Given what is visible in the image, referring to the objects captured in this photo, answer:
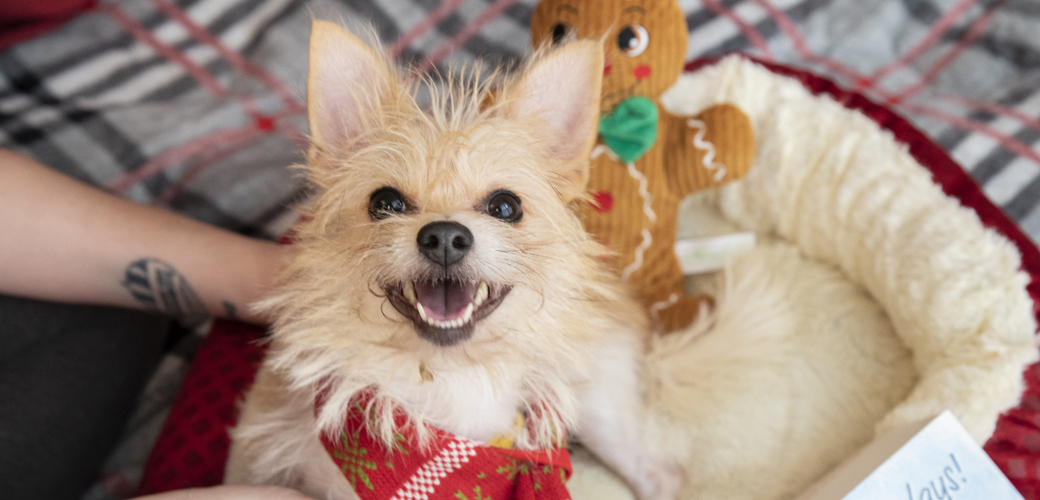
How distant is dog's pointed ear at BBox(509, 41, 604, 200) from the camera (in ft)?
3.50

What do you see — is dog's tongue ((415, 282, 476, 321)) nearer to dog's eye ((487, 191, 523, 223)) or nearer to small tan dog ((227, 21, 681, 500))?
small tan dog ((227, 21, 681, 500))

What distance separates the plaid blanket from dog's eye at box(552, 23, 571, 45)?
2.60 feet

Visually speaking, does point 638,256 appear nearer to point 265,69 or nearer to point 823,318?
point 823,318

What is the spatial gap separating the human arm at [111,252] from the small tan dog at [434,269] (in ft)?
1.10

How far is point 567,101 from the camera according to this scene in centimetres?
113

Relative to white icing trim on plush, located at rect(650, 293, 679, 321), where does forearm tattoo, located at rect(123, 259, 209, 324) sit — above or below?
below

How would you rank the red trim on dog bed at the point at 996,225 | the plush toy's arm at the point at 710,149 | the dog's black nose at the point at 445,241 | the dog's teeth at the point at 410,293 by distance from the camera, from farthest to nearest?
the plush toy's arm at the point at 710,149 → the red trim on dog bed at the point at 996,225 → the dog's teeth at the point at 410,293 → the dog's black nose at the point at 445,241

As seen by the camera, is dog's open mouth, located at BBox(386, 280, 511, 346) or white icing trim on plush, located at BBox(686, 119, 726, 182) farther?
white icing trim on plush, located at BBox(686, 119, 726, 182)

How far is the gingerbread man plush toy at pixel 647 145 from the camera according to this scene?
4.32 feet

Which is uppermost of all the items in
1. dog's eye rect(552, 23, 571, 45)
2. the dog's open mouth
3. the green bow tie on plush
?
dog's eye rect(552, 23, 571, 45)

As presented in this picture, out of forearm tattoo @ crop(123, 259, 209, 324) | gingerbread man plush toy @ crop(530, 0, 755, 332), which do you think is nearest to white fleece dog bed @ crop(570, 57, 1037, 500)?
gingerbread man plush toy @ crop(530, 0, 755, 332)

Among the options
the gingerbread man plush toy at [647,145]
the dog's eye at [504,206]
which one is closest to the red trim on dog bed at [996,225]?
the gingerbread man plush toy at [647,145]

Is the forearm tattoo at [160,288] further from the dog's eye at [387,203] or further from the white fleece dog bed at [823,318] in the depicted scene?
the white fleece dog bed at [823,318]

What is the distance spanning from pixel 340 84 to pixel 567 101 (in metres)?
0.41
